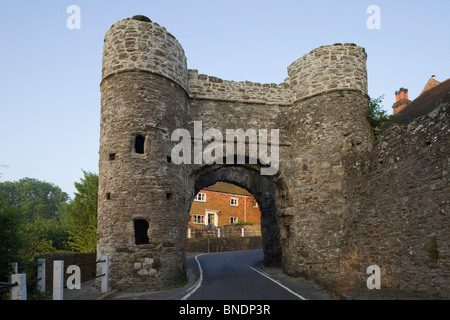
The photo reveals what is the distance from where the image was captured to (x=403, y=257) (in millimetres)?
10133

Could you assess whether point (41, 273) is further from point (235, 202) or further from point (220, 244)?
point (235, 202)

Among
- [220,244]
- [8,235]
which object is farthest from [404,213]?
[220,244]

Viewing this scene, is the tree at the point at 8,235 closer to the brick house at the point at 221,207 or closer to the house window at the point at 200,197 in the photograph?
the brick house at the point at 221,207

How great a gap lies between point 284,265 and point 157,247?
234 inches

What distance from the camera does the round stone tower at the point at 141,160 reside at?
12.5m

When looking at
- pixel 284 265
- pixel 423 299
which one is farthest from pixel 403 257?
pixel 284 265

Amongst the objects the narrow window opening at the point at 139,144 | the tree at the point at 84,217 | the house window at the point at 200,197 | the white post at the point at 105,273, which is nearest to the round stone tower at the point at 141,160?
the narrow window opening at the point at 139,144

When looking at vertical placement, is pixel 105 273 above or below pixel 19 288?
below

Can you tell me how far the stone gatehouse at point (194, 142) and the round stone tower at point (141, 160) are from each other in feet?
0.12

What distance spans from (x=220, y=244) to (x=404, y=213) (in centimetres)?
2622

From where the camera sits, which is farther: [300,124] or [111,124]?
[300,124]

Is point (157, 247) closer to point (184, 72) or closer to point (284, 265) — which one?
point (284, 265)

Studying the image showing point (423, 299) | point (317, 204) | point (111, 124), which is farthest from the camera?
point (317, 204)

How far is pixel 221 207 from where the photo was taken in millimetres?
45375
